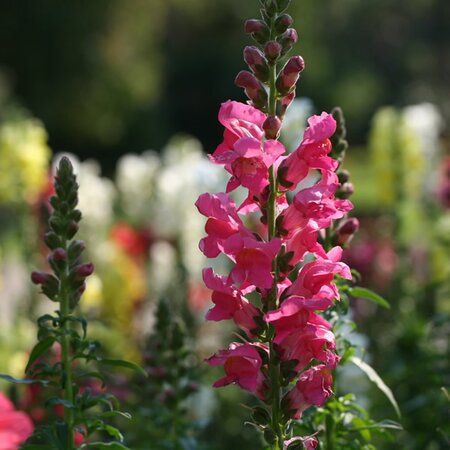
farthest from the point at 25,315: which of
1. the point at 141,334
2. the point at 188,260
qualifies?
the point at 188,260

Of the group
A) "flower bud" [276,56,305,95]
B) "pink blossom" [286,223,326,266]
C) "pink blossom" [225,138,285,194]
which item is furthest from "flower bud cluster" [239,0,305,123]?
"pink blossom" [286,223,326,266]

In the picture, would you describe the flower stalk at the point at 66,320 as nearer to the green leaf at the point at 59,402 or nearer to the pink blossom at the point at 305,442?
the green leaf at the point at 59,402

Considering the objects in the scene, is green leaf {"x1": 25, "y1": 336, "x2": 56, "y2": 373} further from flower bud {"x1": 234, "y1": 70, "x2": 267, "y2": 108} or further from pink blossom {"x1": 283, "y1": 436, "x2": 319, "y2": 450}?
flower bud {"x1": 234, "y1": 70, "x2": 267, "y2": 108}

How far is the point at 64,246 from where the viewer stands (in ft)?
7.81

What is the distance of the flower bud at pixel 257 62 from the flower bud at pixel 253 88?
2 centimetres

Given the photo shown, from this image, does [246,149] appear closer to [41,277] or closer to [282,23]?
[282,23]

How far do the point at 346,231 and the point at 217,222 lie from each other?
1.99 ft

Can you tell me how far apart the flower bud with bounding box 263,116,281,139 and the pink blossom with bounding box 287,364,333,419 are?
1.71 ft

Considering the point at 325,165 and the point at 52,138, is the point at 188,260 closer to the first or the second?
the point at 325,165

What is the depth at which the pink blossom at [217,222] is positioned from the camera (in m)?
2.09

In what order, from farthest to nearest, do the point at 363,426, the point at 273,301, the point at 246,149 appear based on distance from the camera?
the point at 363,426 < the point at 273,301 < the point at 246,149

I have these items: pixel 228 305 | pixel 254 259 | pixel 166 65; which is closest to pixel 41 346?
pixel 228 305

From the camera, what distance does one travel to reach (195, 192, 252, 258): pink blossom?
209cm

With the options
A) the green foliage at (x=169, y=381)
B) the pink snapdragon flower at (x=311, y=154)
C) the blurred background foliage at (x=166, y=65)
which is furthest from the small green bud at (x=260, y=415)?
the blurred background foliage at (x=166, y=65)
